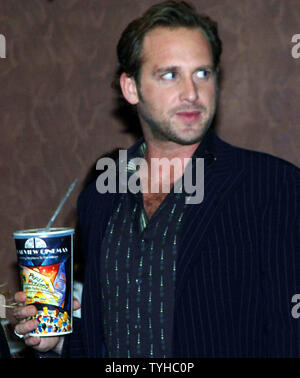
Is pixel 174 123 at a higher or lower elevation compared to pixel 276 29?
lower

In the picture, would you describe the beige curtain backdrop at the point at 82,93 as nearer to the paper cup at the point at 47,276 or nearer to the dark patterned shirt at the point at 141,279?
the dark patterned shirt at the point at 141,279

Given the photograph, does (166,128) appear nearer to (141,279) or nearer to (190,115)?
(190,115)

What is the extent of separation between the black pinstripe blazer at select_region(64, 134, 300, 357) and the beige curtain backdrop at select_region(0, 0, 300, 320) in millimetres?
957

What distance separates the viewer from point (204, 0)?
2598 mm

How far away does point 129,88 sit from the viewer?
1.95 metres

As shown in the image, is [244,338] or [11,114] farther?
[11,114]

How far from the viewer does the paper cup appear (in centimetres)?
152

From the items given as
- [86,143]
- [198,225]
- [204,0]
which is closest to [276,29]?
[204,0]

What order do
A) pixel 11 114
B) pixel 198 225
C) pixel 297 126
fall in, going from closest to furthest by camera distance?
pixel 198 225 < pixel 297 126 < pixel 11 114

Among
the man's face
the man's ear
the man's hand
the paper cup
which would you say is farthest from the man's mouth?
the man's hand

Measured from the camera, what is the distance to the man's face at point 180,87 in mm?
1701
